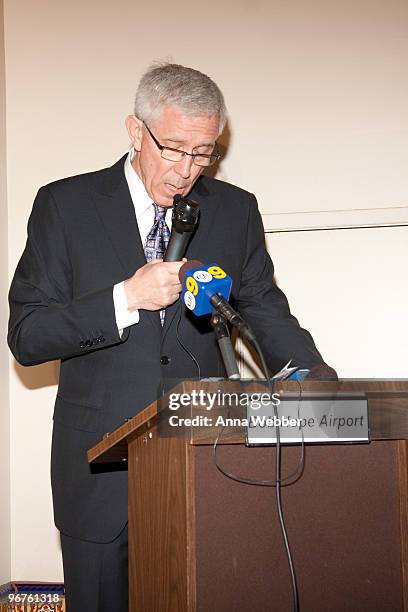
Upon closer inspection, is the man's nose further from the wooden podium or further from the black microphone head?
the wooden podium

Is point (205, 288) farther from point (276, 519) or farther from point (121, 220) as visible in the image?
point (121, 220)

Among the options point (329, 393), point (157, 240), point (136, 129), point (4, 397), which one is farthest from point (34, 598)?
point (329, 393)

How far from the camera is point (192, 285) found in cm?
169

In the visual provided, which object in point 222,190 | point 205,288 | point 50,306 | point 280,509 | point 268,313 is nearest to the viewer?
point 280,509

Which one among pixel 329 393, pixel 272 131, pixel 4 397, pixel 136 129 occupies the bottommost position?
pixel 329 393

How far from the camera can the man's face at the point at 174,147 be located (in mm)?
2334

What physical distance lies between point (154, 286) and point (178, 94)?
660 mm

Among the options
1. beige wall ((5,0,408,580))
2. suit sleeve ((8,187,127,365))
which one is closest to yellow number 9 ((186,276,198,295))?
suit sleeve ((8,187,127,365))

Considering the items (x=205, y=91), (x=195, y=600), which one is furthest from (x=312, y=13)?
(x=195, y=600)

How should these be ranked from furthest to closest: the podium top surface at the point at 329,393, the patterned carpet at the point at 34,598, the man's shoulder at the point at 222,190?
the patterned carpet at the point at 34,598
the man's shoulder at the point at 222,190
the podium top surface at the point at 329,393

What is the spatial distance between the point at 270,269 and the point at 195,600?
137cm

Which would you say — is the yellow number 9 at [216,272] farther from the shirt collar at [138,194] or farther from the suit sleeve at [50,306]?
the shirt collar at [138,194]

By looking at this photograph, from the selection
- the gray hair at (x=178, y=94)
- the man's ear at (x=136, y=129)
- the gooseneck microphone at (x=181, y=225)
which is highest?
the gray hair at (x=178, y=94)

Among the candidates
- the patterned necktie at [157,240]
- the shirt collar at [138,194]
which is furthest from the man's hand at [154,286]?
the shirt collar at [138,194]
